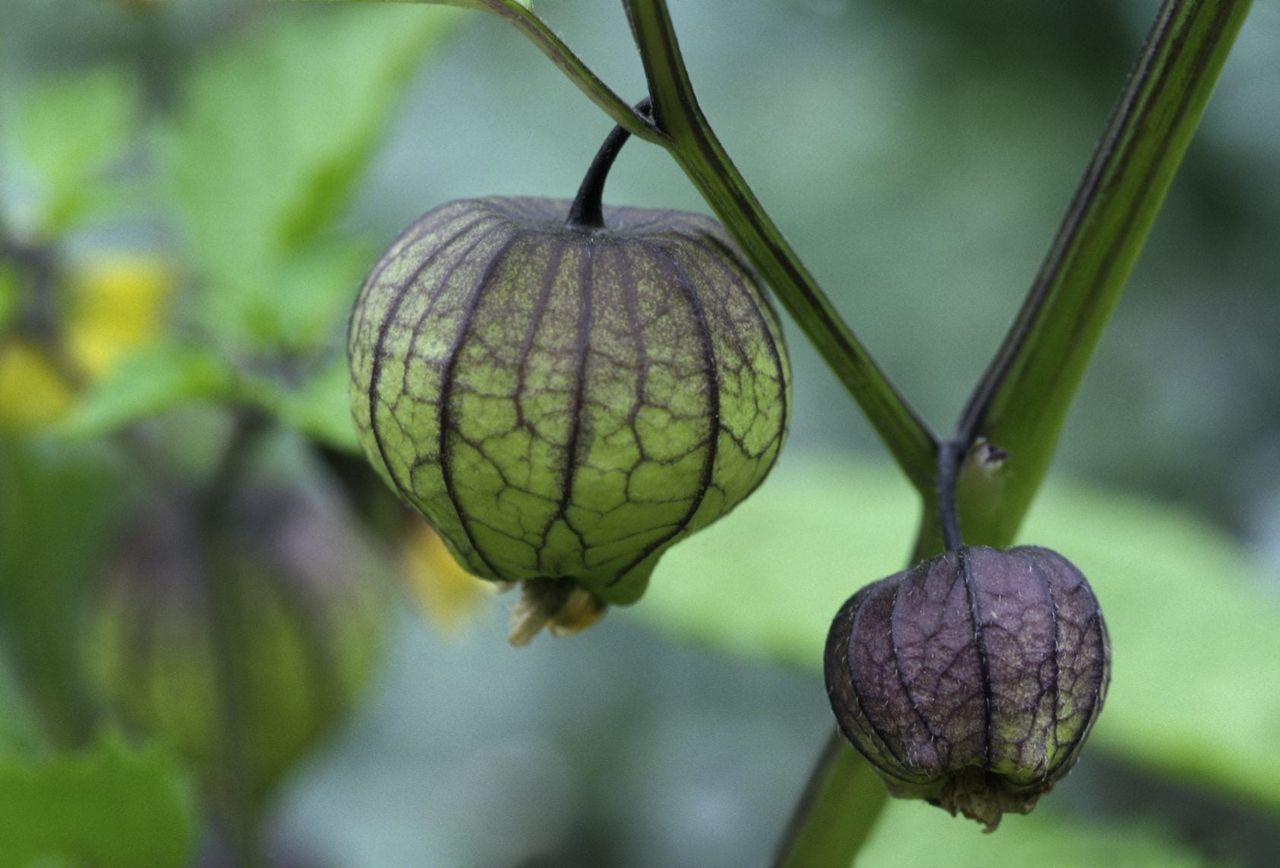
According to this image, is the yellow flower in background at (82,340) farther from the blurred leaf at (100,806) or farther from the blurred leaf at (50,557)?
the blurred leaf at (100,806)

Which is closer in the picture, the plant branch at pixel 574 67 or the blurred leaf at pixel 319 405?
the plant branch at pixel 574 67

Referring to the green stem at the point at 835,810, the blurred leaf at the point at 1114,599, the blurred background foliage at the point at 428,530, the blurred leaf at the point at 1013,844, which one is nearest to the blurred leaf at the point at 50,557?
the blurred background foliage at the point at 428,530

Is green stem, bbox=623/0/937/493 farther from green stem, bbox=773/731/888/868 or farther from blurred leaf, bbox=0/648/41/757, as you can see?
blurred leaf, bbox=0/648/41/757

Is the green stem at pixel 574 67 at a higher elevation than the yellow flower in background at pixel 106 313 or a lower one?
higher

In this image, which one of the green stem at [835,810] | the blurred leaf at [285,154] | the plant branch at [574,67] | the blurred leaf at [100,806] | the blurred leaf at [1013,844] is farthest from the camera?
the blurred leaf at [1013,844]

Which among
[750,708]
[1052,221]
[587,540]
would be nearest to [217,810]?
[587,540]

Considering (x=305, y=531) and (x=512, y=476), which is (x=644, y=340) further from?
(x=305, y=531)
